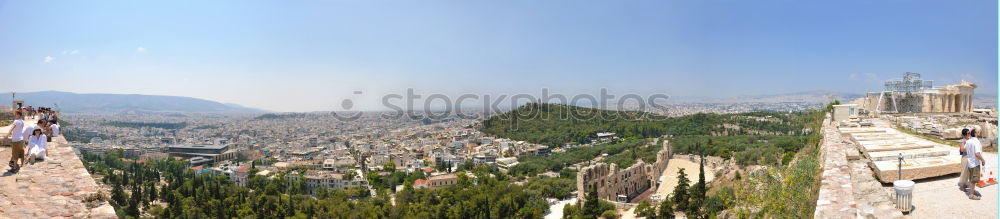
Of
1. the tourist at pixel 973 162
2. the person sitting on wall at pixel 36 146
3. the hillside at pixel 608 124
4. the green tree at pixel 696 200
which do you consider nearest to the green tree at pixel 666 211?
the green tree at pixel 696 200

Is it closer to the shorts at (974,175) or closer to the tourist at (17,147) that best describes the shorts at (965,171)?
the shorts at (974,175)

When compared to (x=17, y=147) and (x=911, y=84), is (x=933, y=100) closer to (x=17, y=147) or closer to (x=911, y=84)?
(x=911, y=84)

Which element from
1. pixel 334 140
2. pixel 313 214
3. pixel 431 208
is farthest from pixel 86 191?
pixel 334 140

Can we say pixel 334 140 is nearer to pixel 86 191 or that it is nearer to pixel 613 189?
pixel 613 189

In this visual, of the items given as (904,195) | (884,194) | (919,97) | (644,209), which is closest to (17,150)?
(904,195)

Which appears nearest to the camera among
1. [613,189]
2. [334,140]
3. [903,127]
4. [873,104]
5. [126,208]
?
[903,127]

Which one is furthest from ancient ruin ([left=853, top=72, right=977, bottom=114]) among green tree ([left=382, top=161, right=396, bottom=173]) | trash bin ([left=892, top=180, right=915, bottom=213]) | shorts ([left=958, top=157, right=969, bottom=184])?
green tree ([left=382, top=161, right=396, bottom=173])

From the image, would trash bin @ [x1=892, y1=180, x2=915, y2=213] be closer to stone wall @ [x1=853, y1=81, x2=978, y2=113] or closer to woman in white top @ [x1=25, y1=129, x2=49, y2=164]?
woman in white top @ [x1=25, y1=129, x2=49, y2=164]
